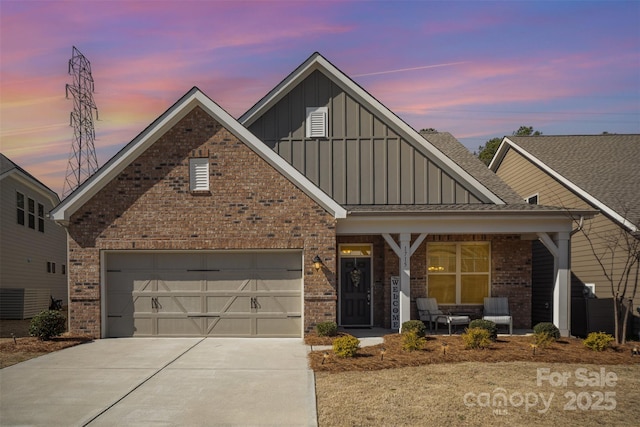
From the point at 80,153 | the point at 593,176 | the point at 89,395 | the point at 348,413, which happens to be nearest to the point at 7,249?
the point at 80,153

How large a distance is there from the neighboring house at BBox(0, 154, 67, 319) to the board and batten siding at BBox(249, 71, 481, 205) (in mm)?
11818

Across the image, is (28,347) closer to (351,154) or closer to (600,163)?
(351,154)

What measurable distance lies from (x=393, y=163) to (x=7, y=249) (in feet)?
51.6

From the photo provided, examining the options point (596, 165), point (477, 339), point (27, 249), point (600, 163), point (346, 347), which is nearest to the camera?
point (346, 347)

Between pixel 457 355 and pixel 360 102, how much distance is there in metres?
8.66

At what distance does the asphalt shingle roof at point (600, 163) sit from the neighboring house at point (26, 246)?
2039 centimetres

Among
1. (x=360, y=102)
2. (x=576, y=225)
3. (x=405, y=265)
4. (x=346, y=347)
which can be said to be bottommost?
(x=346, y=347)

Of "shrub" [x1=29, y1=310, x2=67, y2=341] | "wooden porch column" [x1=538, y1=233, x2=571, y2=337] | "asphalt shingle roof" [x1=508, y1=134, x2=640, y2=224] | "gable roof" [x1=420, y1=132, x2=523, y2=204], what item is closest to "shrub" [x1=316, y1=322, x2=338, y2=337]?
"wooden porch column" [x1=538, y1=233, x2=571, y2=337]

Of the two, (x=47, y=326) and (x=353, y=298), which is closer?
(x=47, y=326)

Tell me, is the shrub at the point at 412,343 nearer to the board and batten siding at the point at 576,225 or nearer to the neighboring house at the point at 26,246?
the board and batten siding at the point at 576,225

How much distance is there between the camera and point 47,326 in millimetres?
13531

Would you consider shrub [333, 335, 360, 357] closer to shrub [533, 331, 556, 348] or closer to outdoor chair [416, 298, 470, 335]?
shrub [533, 331, 556, 348]

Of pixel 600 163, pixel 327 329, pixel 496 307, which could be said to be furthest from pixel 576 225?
pixel 327 329

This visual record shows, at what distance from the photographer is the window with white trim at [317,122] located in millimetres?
17328
